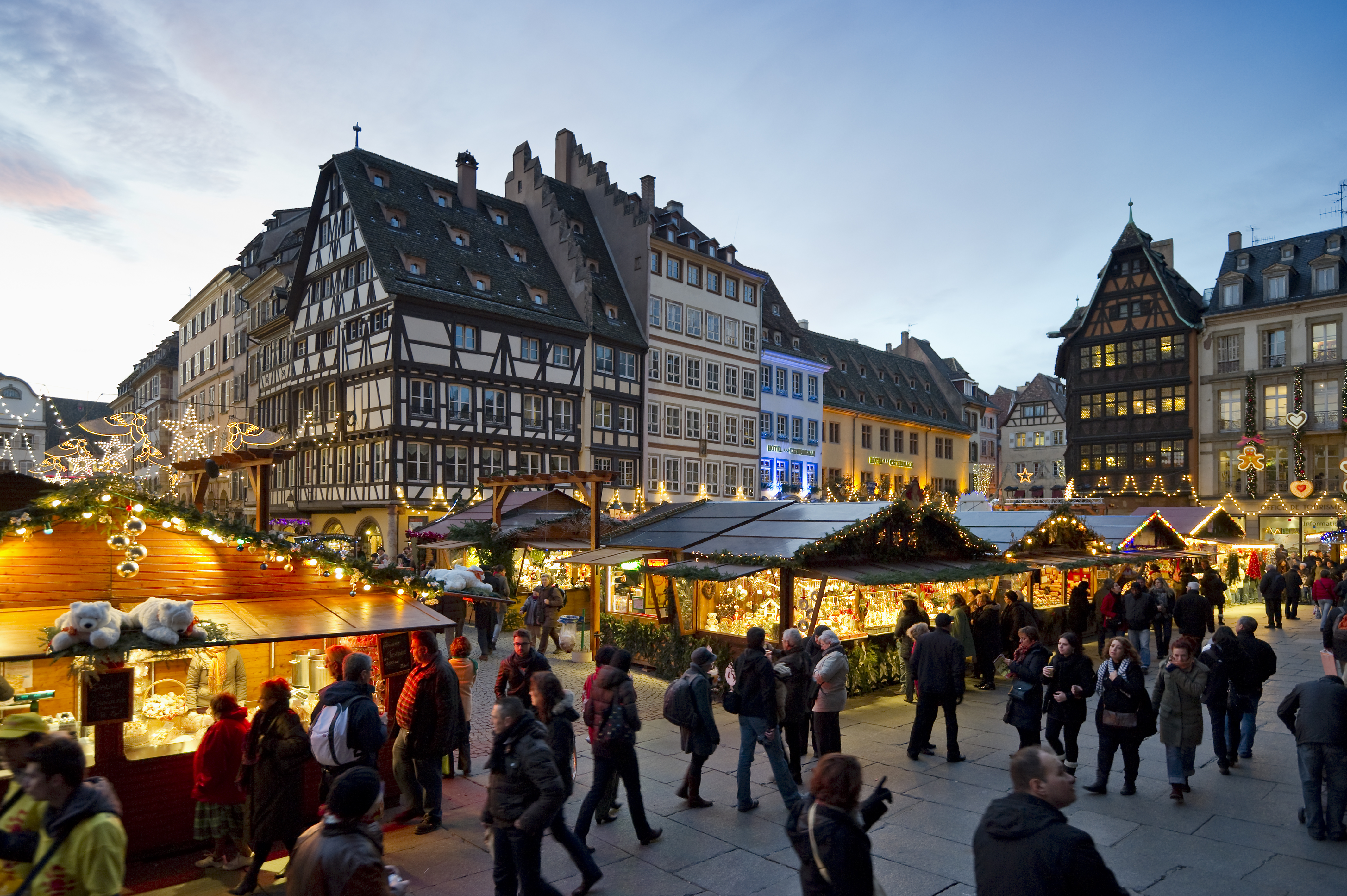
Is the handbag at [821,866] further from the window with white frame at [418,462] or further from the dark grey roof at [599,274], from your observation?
the dark grey roof at [599,274]

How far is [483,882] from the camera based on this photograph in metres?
6.17

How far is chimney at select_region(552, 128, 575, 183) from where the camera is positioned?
4525cm

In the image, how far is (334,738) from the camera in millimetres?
5941

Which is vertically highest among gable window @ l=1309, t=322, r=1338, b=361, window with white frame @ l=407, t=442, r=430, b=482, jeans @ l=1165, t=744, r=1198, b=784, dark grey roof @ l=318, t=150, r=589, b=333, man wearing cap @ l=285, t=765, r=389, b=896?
dark grey roof @ l=318, t=150, r=589, b=333

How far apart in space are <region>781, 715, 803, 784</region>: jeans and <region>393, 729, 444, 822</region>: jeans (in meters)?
3.13

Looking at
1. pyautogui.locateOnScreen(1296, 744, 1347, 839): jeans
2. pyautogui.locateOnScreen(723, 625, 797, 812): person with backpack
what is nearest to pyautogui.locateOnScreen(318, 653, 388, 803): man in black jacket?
pyautogui.locateOnScreen(723, 625, 797, 812): person with backpack

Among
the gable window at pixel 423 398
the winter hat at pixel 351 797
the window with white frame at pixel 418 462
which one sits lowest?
the winter hat at pixel 351 797

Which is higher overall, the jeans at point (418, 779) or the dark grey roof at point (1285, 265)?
the dark grey roof at point (1285, 265)

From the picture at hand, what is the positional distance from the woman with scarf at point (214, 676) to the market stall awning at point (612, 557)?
7101 millimetres

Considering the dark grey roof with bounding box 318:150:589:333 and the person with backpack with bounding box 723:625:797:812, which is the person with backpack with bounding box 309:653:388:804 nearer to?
the person with backpack with bounding box 723:625:797:812

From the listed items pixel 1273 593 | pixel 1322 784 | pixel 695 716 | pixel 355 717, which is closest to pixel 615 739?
pixel 695 716

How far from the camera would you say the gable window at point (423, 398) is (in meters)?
32.0

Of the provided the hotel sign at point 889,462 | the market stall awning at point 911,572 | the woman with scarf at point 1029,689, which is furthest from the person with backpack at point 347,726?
the hotel sign at point 889,462

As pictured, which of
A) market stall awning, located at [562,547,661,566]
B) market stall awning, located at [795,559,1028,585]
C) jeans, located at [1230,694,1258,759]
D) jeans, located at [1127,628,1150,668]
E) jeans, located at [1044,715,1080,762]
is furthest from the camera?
market stall awning, located at [562,547,661,566]
